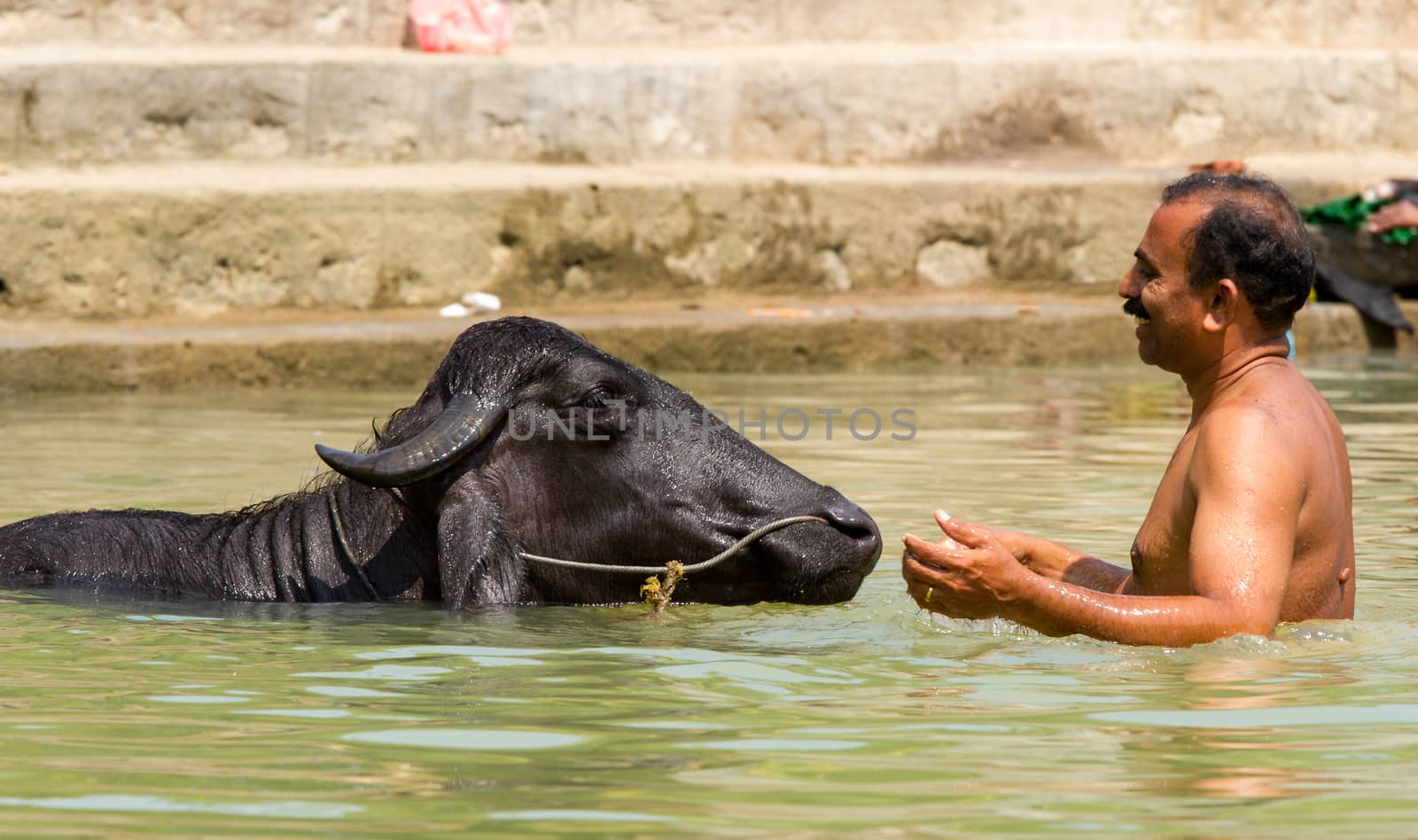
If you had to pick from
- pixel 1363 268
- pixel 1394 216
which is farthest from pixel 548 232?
pixel 1363 268

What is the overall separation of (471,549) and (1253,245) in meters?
2.21

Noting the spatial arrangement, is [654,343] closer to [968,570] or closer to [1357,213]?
[1357,213]

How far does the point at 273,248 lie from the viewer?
13469 mm

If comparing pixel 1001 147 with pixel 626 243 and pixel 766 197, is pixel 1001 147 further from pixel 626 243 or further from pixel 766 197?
pixel 626 243

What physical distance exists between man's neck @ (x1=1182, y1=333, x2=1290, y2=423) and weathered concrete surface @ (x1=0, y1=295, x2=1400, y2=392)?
26.4 feet

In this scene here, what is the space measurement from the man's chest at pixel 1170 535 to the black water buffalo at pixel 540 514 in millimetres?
807

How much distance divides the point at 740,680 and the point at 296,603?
5.65 feet

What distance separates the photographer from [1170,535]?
5.50 metres

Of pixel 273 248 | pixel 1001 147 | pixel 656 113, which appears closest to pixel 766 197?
pixel 656 113

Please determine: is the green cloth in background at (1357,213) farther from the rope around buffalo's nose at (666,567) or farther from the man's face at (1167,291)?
the man's face at (1167,291)

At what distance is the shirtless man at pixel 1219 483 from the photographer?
5070 millimetres

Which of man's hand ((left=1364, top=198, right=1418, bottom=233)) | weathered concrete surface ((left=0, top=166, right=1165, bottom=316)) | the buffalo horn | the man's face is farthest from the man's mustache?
man's hand ((left=1364, top=198, right=1418, bottom=233))

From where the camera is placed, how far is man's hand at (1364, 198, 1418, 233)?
1630cm

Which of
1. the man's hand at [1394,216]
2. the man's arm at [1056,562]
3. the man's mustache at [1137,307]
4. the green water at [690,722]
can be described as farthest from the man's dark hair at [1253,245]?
the man's hand at [1394,216]
